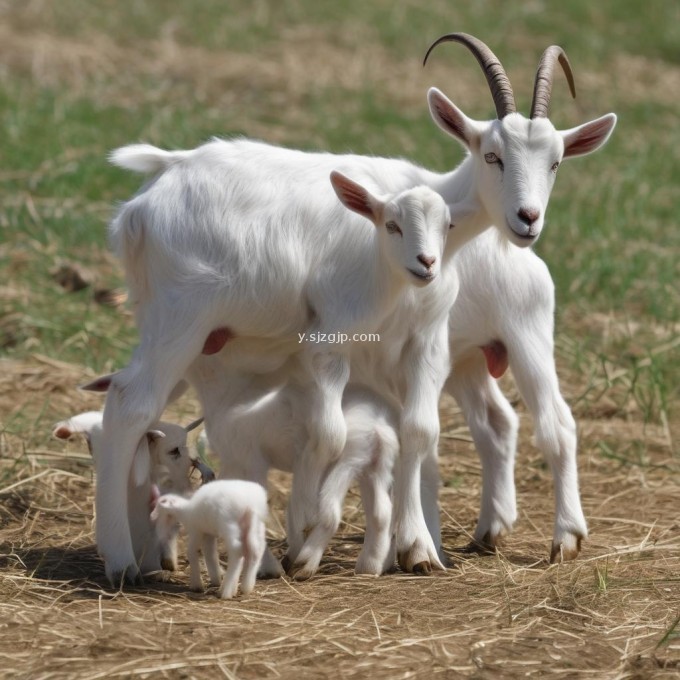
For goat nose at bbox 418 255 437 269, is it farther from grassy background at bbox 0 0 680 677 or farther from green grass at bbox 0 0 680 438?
green grass at bbox 0 0 680 438

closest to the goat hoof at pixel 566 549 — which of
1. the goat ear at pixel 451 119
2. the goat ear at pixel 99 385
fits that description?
the goat ear at pixel 451 119

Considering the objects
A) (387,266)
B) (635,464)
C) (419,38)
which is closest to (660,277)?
(635,464)

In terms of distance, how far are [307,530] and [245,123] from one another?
8.06m

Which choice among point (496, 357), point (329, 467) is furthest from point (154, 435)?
point (496, 357)

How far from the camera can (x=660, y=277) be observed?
9625mm

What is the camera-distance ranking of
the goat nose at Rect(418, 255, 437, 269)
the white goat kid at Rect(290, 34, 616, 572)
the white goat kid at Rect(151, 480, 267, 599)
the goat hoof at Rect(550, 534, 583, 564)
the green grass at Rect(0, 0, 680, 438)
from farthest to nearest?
the green grass at Rect(0, 0, 680, 438), the goat hoof at Rect(550, 534, 583, 564), the white goat kid at Rect(290, 34, 616, 572), the goat nose at Rect(418, 255, 437, 269), the white goat kid at Rect(151, 480, 267, 599)

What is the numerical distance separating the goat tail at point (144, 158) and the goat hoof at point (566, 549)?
2240 mm

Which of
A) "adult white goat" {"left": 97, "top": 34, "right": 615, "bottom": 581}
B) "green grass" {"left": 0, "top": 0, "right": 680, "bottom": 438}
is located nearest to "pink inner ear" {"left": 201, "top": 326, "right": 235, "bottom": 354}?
"adult white goat" {"left": 97, "top": 34, "right": 615, "bottom": 581}

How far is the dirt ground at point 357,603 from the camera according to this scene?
14.1 feet

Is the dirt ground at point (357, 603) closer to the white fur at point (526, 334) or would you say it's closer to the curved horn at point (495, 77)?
the white fur at point (526, 334)

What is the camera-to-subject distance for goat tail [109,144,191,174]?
18.6 ft

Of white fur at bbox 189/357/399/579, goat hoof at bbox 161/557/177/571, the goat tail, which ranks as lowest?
goat hoof at bbox 161/557/177/571

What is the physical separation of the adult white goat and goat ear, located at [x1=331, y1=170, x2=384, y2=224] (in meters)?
0.26

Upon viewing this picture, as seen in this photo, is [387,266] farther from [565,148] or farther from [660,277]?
[660,277]
